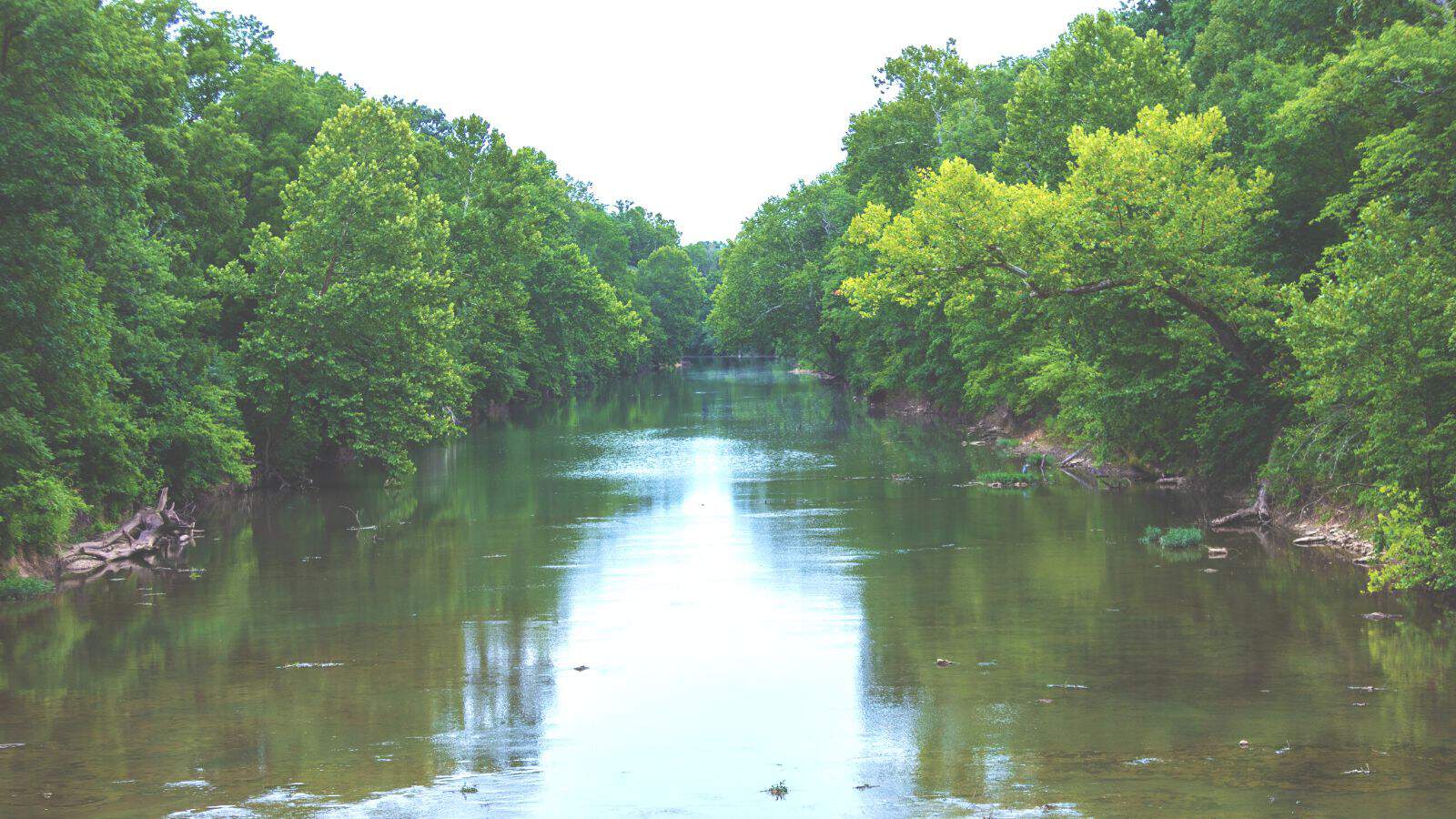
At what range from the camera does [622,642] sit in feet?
54.0

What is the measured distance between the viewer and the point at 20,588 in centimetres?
1984

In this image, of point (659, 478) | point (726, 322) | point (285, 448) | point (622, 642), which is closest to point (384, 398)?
point (285, 448)

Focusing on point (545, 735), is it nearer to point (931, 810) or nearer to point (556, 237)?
point (931, 810)

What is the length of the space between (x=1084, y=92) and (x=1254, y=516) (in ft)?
Answer: 58.3

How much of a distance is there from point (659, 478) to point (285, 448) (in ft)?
36.3

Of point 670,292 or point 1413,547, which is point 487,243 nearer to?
point 1413,547

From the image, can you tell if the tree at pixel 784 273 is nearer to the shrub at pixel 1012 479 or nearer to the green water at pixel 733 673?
the shrub at pixel 1012 479

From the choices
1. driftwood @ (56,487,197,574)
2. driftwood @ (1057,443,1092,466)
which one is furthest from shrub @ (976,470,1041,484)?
driftwood @ (56,487,197,574)

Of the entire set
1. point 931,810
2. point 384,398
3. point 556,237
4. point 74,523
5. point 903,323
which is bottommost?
point 931,810

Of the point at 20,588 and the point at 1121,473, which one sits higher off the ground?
the point at 1121,473

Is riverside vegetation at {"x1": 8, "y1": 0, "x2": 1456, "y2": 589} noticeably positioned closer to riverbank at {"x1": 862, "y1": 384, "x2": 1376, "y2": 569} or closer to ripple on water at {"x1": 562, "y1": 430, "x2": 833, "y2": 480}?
riverbank at {"x1": 862, "y1": 384, "x2": 1376, "y2": 569}

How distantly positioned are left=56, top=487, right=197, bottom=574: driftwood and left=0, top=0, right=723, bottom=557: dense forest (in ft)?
1.76

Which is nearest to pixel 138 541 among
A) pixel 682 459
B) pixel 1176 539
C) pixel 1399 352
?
pixel 682 459

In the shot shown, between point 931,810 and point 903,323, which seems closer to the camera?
point 931,810
